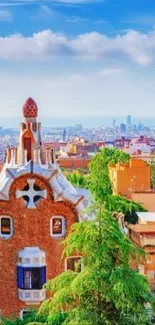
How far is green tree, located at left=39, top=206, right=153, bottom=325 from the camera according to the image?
36.4 feet

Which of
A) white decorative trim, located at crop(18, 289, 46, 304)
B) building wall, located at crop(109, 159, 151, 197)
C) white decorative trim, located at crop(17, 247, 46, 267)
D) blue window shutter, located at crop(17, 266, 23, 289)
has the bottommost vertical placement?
white decorative trim, located at crop(18, 289, 46, 304)

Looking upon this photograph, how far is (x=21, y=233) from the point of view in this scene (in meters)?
20.0

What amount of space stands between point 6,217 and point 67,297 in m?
8.96

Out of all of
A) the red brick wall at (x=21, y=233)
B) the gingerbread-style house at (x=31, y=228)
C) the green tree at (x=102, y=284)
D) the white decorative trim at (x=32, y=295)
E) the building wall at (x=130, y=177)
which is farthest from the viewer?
the building wall at (x=130, y=177)

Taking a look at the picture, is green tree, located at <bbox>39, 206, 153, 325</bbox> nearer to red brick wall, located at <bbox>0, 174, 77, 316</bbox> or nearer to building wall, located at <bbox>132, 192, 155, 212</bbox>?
red brick wall, located at <bbox>0, 174, 77, 316</bbox>

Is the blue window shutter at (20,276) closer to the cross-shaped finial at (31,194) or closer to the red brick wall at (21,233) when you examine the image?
the red brick wall at (21,233)

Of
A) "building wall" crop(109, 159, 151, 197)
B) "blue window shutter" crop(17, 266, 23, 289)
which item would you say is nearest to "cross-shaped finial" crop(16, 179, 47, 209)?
"blue window shutter" crop(17, 266, 23, 289)

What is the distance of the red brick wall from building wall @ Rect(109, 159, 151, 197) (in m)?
26.4

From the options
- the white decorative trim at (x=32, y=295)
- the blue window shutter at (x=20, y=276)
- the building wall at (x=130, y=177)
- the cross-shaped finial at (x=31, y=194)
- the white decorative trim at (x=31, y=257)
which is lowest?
the white decorative trim at (x=32, y=295)

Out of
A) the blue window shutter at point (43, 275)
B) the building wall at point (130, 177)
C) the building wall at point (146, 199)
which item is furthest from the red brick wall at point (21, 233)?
the building wall at point (130, 177)

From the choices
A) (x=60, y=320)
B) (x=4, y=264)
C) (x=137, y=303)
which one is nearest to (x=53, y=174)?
(x=4, y=264)

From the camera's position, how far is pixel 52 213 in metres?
20.1

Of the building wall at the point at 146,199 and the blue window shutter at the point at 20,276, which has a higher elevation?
the building wall at the point at 146,199

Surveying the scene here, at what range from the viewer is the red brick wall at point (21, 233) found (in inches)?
786
